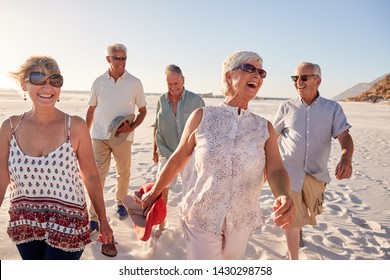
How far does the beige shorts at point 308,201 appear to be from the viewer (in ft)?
11.4

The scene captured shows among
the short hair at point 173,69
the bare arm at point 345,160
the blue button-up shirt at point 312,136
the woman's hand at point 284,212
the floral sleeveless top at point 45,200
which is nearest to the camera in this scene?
the woman's hand at point 284,212

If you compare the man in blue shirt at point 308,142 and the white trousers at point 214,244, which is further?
the man in blue shirt at point 308,142

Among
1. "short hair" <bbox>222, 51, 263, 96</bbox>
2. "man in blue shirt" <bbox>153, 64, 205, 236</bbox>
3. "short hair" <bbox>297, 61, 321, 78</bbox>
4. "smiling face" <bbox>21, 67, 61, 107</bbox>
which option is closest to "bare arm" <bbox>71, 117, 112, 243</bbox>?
"smiling face" <bbox>21, 67, 61, 107</bbox>

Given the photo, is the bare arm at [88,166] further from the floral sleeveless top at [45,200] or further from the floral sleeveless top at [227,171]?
the floral sleeveless top at [227,171]

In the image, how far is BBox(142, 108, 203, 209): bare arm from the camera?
2340mm

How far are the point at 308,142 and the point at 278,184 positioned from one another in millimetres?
1424

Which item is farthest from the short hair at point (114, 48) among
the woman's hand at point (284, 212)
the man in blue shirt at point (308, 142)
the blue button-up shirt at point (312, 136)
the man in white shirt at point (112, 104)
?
the woman's hand at point (284, 212)

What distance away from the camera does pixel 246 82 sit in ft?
7.48

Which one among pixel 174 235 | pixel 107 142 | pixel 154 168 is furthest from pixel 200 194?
pixel 154 168

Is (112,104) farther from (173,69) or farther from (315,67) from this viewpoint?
(315,67)

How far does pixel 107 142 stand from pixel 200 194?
261 centimetres

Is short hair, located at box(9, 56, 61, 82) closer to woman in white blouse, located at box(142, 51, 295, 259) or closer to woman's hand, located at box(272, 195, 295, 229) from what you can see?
woman in white blouse, located at box(142, 51, 295, 259)

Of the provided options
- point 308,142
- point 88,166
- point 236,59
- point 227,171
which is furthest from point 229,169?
point 308,142

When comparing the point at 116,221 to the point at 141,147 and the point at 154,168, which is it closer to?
the point at 154,168
